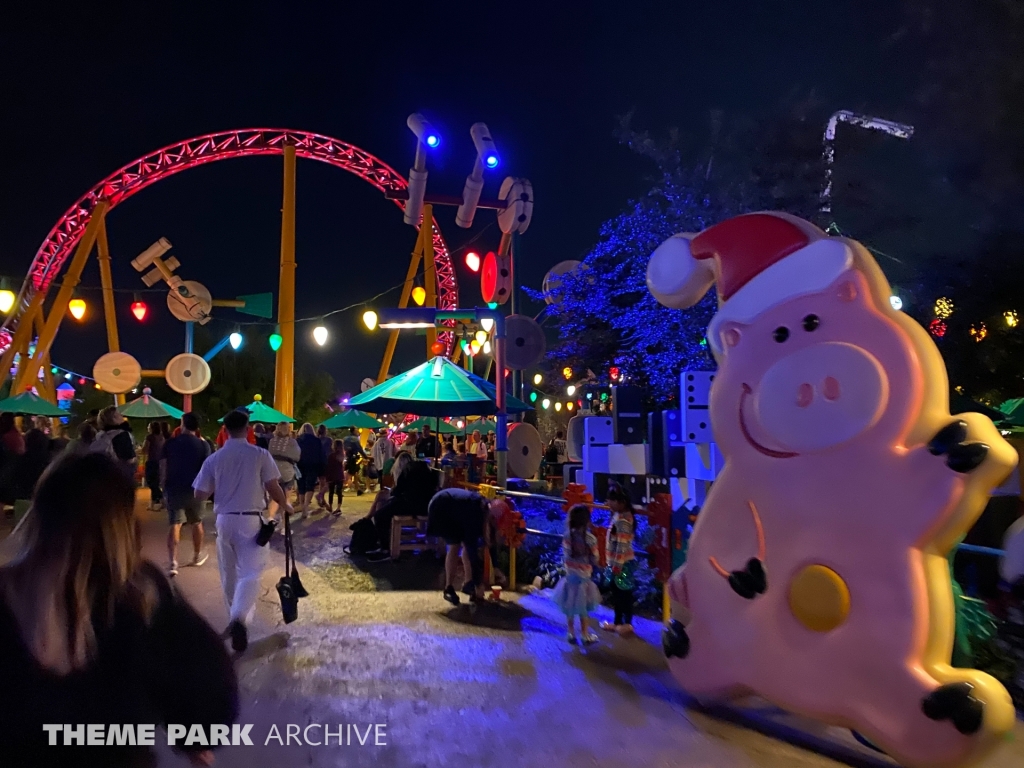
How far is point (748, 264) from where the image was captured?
16.4 ft

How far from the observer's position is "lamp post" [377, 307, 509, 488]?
9.86m

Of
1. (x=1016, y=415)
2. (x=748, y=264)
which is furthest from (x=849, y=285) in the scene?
(x=1016, y=415)

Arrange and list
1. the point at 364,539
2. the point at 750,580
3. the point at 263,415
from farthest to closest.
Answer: the point at 263,415, the point at 364,539, the point at 750,580

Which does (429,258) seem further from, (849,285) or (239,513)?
(849,285)

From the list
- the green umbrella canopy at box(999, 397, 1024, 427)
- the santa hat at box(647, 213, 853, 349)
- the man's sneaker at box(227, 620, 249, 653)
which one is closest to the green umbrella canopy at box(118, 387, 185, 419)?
the man's sneaker at box(227, 620, 249, 653)

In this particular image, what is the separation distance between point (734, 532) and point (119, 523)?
3.77 m

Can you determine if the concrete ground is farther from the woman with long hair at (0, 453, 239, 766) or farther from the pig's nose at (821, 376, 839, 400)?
the woman with long hair at (0, 453, 239, 766)

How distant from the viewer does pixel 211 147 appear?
74.3 ft

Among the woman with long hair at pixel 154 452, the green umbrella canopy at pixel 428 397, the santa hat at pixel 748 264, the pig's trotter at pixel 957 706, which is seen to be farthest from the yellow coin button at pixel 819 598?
the woman with long hair at pixel 154 452

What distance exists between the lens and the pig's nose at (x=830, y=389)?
4066 millimetres

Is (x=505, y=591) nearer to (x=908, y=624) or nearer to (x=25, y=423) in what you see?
(x=908, y=624)

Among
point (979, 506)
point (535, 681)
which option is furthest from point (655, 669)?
point (979, 506)

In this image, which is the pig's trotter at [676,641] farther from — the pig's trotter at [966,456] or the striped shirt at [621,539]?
the pig's trotter at [966,456]

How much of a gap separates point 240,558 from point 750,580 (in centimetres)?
399
